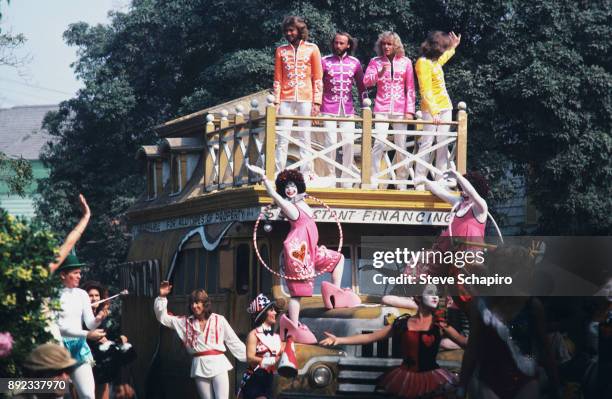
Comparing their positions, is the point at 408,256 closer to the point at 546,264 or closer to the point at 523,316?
the point at 546,264

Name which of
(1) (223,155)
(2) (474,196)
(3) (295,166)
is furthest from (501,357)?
(1) (223,155)

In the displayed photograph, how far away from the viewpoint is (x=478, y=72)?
2689cm

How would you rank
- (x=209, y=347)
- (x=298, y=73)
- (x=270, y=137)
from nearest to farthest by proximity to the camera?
(x=209, y=347)
(x=270, y=137)
(x=298, y=73)

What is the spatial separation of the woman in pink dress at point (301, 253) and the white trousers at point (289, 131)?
120cm

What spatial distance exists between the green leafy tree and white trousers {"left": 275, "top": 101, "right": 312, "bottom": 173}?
651 centimetres

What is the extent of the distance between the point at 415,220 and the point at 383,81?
1897mm

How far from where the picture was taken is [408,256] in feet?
48.6

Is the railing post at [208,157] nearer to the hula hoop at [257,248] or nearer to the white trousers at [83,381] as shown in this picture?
the hula hoop at [257,248]

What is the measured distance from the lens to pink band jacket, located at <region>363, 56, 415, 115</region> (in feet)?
53.0

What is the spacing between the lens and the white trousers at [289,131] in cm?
1555

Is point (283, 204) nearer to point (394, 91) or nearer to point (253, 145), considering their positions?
point (253, 145)

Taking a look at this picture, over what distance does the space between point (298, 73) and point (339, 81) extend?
0.60m

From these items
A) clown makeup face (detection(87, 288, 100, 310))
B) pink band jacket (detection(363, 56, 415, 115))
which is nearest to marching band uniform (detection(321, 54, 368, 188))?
pink band jacket (detection(363, 56, 415, 115))

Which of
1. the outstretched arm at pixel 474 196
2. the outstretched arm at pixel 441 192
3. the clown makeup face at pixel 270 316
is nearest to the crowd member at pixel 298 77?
the outstretched arm at pixel 441 192
